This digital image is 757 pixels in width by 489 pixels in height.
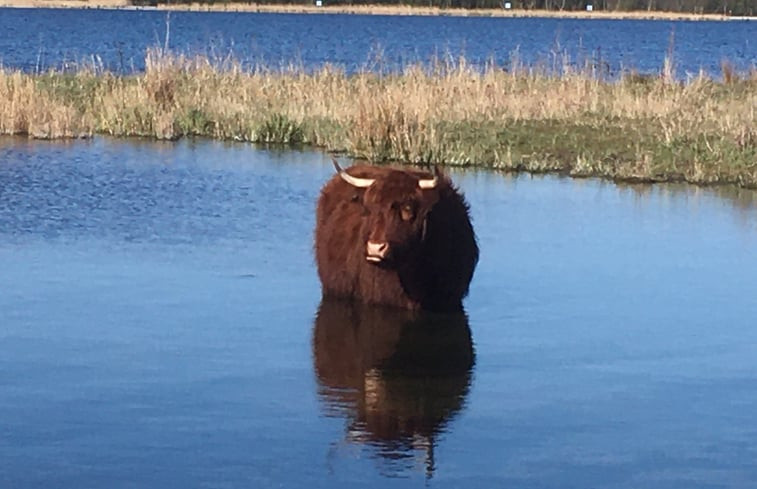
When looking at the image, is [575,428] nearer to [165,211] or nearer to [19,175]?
[165,211]

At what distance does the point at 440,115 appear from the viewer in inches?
859

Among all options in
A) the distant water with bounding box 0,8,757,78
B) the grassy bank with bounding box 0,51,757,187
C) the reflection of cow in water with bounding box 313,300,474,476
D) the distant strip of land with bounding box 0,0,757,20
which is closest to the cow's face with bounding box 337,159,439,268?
the reflection of cow in water with bounding box 313,300,474,476

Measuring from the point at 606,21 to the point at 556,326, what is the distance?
87.2 metres

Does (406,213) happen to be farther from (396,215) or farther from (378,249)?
(378,249)

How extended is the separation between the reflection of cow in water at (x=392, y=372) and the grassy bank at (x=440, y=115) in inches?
312

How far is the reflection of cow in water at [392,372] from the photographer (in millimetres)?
8193

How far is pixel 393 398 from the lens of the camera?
8852 millimetres

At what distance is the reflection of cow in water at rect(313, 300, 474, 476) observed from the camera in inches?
323

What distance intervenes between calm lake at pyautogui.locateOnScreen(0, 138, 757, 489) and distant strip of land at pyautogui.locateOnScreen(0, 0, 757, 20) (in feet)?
251

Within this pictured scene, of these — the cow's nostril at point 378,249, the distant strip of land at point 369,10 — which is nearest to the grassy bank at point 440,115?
the cow's nostril at point 378,249

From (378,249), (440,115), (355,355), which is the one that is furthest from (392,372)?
(440,115)

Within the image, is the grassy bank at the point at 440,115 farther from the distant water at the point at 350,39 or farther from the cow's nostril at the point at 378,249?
the cow's nostril at the point at 378,249

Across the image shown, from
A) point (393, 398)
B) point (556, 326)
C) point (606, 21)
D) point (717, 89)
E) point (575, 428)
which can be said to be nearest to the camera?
point (575, 428)

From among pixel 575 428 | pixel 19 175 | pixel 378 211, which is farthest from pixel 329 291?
pixel 19 175
